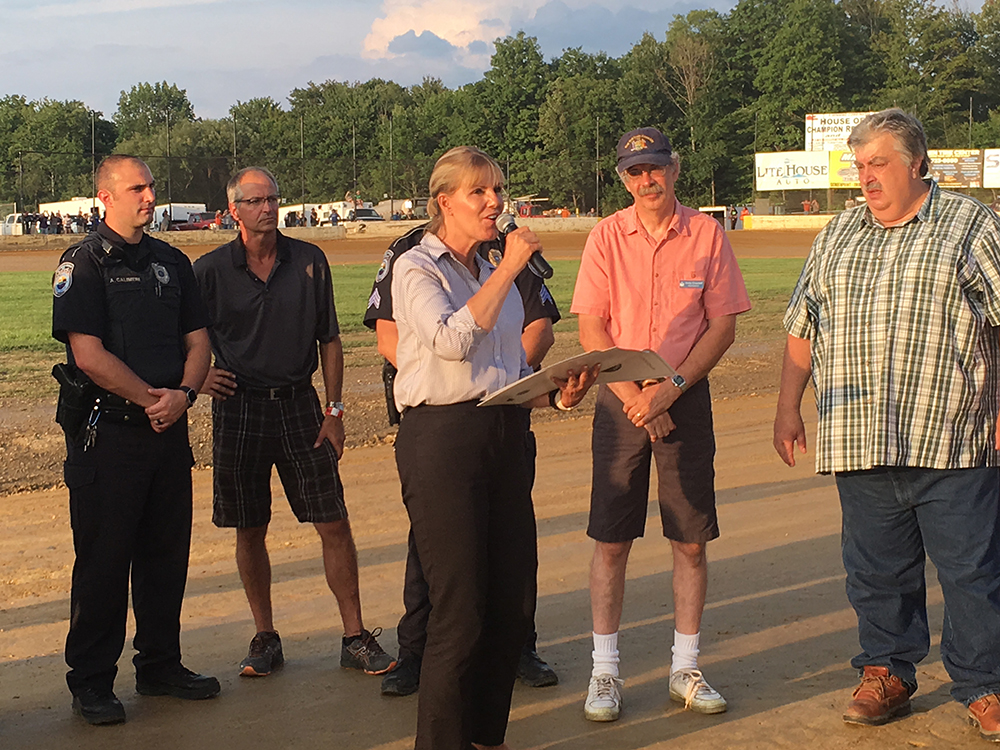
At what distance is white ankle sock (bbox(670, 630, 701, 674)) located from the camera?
5031mm

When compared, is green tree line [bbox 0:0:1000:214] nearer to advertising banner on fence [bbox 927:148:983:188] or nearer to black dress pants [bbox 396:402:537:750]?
advertising banner on fence [bbox 927:148:983:188]

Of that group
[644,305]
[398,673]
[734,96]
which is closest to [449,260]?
[644,305]

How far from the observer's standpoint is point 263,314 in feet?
18.0

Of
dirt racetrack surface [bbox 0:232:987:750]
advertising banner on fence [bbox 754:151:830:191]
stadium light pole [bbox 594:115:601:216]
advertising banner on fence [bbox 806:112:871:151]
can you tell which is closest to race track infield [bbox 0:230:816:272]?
advertising banner on fence [bbox 754:151:830:191]

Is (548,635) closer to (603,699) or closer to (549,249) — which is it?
(603,699)

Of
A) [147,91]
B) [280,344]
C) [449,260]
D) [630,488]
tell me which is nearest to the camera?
[449,260]

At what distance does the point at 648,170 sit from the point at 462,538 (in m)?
1.93

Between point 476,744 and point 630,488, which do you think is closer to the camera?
point 476,744

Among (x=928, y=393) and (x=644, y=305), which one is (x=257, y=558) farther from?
(x=928, y=393)

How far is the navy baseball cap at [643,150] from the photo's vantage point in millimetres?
4906

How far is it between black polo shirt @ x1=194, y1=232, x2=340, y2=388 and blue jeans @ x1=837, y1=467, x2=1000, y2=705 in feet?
8.13

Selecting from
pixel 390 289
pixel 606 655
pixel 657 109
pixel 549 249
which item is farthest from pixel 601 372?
pixel 657 109

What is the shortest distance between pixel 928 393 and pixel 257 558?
305cm

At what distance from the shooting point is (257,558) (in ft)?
18.4
